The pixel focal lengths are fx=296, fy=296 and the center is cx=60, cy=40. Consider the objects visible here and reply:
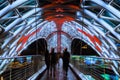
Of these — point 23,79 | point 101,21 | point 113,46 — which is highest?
point 101,21

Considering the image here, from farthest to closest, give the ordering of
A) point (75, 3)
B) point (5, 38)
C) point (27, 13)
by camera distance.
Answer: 1. point (5, 38)
2. point (27, 13)
3. point (75, 3)

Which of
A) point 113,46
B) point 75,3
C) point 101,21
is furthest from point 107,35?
point 75,3

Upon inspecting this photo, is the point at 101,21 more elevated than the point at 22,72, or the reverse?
the point at 101,21

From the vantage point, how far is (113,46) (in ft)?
112

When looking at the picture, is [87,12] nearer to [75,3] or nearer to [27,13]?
[75,3]

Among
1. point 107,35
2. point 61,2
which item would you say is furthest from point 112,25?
point 61,2

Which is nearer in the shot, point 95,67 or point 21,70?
point 21,70

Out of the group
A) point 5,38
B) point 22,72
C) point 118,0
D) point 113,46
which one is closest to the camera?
point 22,72

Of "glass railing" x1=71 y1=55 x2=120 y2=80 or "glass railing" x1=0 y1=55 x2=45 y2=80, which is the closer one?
"glass railing" x1=0 y1=55 x2=45 y2=80

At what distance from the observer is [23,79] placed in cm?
997

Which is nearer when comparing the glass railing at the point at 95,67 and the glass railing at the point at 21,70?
the glass railing at the point at 21,70

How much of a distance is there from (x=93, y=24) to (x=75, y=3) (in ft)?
27.6

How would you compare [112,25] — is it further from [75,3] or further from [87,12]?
[75,3]

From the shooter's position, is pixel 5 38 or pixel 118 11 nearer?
pixel 118 11
